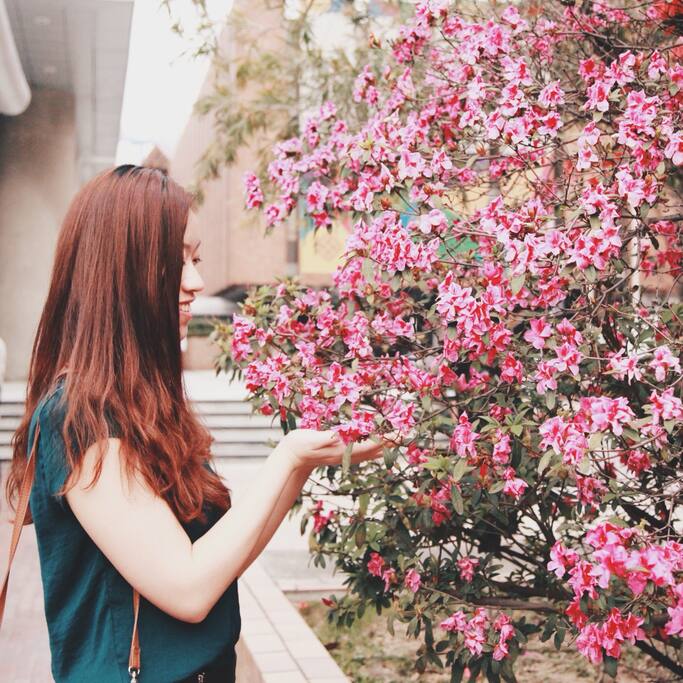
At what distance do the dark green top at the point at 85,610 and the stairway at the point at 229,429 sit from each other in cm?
1012

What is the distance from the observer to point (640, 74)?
249 cm

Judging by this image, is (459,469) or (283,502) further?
(459,469)

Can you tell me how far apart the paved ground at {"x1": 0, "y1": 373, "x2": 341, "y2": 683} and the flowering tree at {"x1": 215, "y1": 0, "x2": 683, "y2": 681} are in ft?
6.65

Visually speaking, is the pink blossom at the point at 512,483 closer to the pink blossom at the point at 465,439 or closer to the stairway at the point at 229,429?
the pink blossom at the point at 465,439

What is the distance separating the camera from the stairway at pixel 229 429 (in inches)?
475

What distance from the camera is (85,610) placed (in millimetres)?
1549

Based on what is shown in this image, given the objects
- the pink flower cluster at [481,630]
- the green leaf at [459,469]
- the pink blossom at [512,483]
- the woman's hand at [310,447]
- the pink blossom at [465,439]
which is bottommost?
the pink flower cluster at [481,630]

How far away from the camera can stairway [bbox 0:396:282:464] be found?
39.6 ft

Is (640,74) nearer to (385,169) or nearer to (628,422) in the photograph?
(385,169)

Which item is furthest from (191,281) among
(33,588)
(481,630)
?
(33,588)

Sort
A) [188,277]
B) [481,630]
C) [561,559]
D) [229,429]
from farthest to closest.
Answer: [229,429]
[481,630]
[561,559]
[188,277]

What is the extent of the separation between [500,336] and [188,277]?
880 mm

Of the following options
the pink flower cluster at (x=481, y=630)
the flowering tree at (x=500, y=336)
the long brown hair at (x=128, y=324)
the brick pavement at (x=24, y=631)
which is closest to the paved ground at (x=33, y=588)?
the brick pavement at (x=24, y=631)

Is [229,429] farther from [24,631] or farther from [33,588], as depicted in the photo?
[24,631]
